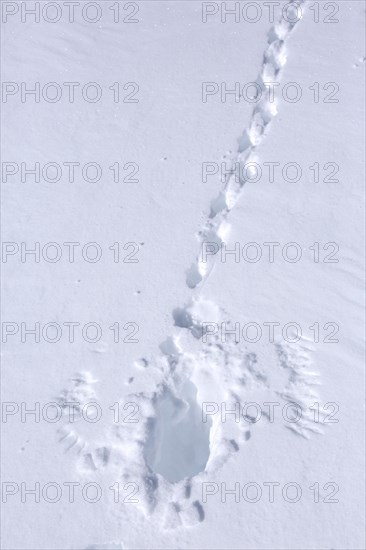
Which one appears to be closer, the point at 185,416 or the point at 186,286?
the point at 185,416

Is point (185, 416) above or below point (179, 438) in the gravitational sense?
above

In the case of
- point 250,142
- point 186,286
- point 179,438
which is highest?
point 250,142

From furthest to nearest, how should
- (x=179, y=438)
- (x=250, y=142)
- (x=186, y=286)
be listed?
(x=250, y=142) < (x=186, y=286) < (x=179, y=438)

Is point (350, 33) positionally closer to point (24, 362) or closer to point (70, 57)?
point (70, 57)

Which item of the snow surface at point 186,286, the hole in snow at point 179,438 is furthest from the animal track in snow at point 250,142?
the hole in snow at point 179,438

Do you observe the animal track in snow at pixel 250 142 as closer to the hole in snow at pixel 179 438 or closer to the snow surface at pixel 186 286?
the snow surface at pixel 186 286

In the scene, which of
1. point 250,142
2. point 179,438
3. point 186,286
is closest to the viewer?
point 179,438

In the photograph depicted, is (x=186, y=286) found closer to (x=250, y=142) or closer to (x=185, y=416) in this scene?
(x=185, y=416)

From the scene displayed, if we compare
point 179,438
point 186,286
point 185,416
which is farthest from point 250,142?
point 179,438
